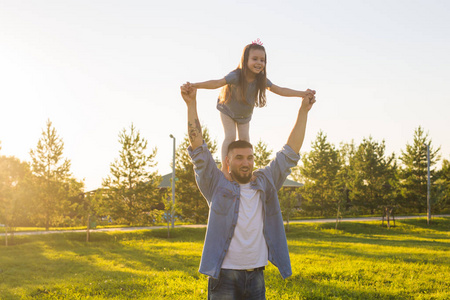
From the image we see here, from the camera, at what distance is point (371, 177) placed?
45375 mm

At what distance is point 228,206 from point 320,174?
4206cm

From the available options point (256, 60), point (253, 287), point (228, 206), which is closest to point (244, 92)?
point (256, 60)

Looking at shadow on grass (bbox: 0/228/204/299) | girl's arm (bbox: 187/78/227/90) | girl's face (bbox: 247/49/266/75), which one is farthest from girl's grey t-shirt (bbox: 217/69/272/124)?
shadow on grass (bbox: 0/228/204/299)

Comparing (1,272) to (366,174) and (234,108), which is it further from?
(366,174)

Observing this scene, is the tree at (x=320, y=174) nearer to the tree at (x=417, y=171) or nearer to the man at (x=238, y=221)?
the tree at (x=417, y=171)

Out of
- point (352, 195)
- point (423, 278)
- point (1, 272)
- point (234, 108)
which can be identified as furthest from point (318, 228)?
point (234, 108)

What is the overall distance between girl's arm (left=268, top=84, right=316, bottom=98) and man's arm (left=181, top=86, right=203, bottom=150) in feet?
3.66

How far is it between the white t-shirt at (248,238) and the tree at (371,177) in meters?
44.4

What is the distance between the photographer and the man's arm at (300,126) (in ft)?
12.5

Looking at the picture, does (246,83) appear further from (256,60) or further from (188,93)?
(188,93)

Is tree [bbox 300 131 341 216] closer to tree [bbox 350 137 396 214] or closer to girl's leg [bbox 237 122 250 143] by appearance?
tree [bbox 350 137 396 214]

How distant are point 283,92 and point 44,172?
3426 centimetres

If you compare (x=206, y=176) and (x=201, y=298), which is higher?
(x=206, y=176)

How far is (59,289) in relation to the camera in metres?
10.0
